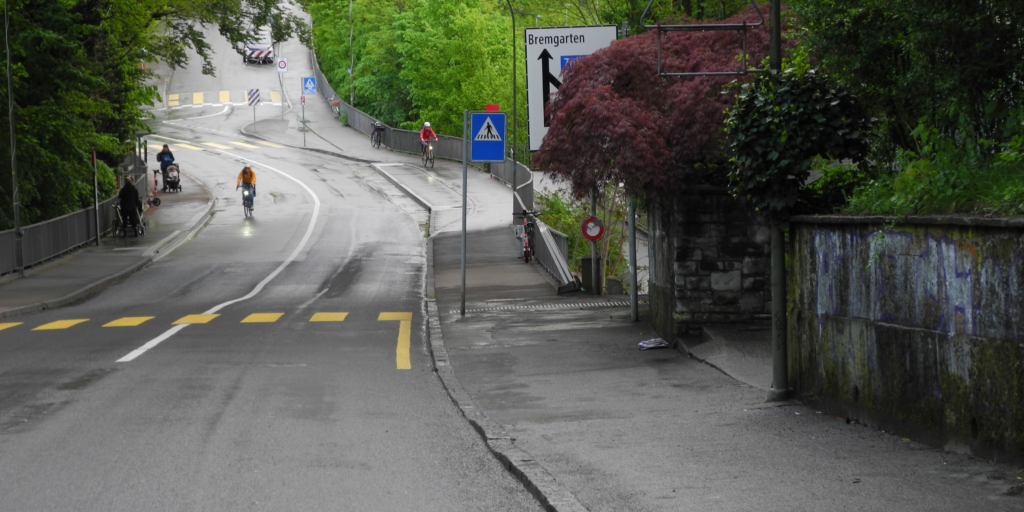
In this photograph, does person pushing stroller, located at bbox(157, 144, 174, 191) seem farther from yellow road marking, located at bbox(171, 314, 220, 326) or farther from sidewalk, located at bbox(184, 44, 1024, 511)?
sidewalk, located at bbox(184, 44, 1024, 511)

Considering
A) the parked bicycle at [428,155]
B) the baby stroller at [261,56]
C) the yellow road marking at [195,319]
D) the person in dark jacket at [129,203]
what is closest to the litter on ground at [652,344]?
the yellow road marking at [195,319]

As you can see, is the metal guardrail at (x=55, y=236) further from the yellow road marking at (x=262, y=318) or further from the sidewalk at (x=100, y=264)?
the yellow road marking at (x=262, y=318)

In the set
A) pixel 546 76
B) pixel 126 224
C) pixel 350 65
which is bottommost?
pixel 126 224

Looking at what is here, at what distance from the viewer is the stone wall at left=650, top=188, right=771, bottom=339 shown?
14.7 m

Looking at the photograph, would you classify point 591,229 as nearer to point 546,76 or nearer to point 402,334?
point 546,76

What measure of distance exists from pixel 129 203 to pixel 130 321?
1695cm

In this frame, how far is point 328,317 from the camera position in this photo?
1959 centimetres

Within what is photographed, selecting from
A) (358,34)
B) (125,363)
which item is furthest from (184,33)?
(358,34)

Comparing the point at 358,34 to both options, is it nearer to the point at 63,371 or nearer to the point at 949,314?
the point at 63,371

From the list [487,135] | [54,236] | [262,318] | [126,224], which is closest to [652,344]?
[487,135]

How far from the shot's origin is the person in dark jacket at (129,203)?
113 ft

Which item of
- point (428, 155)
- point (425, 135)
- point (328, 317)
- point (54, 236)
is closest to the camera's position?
point (328, 317)

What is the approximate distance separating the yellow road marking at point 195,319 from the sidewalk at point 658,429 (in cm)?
400

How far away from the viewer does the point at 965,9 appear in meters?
8.99
